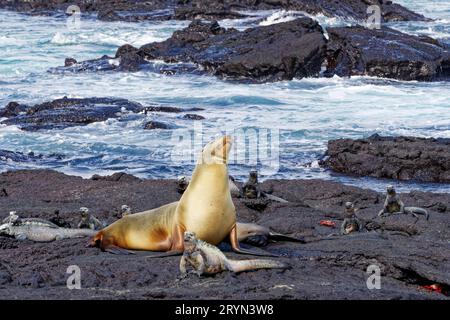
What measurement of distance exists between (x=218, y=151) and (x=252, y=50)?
22.4m

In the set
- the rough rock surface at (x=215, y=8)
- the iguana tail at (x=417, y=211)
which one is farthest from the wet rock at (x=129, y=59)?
the iguana tail at (x=417, y=211)

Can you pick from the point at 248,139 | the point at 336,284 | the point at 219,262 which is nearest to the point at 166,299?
the point at 219,262

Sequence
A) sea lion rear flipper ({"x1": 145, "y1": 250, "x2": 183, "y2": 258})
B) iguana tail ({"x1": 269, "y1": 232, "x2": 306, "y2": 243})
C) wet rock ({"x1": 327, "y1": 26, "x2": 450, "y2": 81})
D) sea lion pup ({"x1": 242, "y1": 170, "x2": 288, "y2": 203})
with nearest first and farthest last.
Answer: sea lion rear flipper ({"x1": 145, "y1": 250, "x2": 183, "y2": 258}), iguana tail ({"x1": 269, "y1": 232, "x2": 306, "y2": 243}), sea lion pup ({"x1": 242, "y1": 170, "x2": 288, "y2": 203}), wet rock ({"x1": 327, "y1": 26, "x2": 450, "y2": 81})

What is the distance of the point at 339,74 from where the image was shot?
98.0 ft

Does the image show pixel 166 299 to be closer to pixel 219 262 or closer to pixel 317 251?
pixel 219 262

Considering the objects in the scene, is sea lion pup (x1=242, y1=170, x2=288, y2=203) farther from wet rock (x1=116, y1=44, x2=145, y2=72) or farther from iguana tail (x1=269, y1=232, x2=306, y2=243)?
wet rock (x1=116, y1=44, x2=145, y2=72)

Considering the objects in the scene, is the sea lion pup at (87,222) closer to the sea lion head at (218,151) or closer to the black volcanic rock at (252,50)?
the sea lion head at (218,151)

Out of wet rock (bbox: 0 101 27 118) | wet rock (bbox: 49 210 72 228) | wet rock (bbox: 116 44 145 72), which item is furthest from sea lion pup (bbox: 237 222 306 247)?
wet rock (bbox: 116 44 145 72)

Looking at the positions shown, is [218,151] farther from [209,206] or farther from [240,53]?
[240,53]

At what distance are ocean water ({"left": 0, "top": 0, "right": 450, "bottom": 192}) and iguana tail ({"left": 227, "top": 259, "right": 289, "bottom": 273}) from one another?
388 inches

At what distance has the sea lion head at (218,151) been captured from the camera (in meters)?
8.02

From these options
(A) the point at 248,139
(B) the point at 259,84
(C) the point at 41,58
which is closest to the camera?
(A) the point at 248,139

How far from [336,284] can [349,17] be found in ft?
121

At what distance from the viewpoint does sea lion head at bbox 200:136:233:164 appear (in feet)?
26.3
